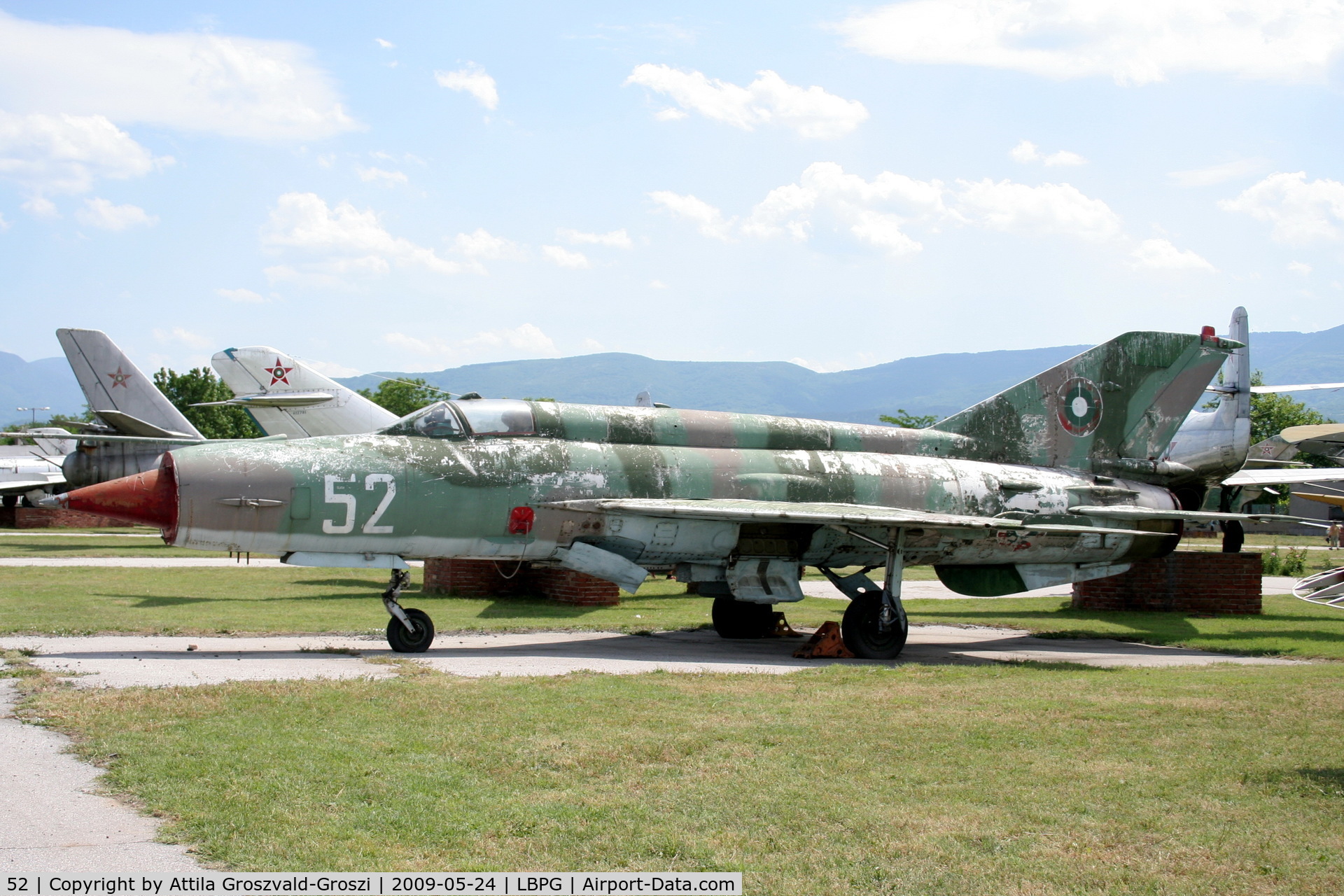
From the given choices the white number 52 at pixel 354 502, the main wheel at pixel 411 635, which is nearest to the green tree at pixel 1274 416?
the main wheel at pixel 411 635

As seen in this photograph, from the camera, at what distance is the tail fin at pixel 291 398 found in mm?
23312

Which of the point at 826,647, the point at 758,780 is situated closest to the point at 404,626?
the point at 826,647

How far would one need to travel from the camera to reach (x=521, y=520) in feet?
43.1

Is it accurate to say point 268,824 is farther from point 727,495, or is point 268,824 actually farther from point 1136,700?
point 727,495

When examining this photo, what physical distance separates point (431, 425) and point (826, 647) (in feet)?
17.6

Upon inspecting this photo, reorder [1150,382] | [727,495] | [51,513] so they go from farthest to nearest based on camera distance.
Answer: [51,513]
[1150,382]
[727,495]

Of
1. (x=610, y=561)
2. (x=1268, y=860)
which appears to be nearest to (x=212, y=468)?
(x=610, y=561)

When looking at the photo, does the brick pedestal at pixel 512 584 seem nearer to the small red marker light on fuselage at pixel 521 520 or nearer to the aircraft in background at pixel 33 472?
the small red marker light on fuselage at pixel 521 520

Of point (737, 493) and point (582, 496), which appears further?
point (737, 493)

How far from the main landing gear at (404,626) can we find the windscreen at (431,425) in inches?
62.3

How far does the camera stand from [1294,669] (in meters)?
12.0

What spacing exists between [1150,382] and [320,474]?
38.2 ft

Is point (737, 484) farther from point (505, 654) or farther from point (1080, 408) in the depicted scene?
point (1080, 408)
